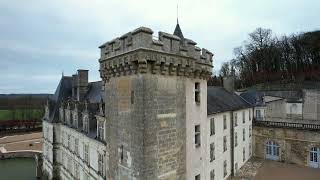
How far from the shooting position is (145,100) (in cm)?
878

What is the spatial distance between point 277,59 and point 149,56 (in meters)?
Answer: 45.1

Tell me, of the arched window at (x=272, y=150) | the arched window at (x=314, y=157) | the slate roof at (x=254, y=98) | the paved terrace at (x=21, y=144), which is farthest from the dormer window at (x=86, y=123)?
the paved terrace at (x=21, y=144)

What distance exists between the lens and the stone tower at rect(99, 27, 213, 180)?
8.78m

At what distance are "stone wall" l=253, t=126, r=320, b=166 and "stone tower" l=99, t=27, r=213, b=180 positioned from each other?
51.3 feet

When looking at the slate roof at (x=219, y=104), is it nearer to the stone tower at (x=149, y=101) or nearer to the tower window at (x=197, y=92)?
the tower window at (x=197, y=92)

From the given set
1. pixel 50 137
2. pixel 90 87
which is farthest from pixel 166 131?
pixel 50 137

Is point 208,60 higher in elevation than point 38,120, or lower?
higher

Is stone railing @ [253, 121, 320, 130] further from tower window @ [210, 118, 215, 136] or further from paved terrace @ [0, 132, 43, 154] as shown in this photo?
paved terrace @ [0, 132, 43, 154]

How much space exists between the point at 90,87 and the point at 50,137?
531cm

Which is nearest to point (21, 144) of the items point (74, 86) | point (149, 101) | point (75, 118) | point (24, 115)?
point (74, 86)

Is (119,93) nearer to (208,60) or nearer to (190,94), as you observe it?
(190,94)

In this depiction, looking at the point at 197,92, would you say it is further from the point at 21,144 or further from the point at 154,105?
the point at 21,144

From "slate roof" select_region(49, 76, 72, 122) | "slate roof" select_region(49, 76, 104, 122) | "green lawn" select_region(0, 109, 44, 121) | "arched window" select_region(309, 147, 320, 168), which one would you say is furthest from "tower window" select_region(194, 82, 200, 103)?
"green lawn" select_region(0, 109, 44, 121)

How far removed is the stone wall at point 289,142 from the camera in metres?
22.9
